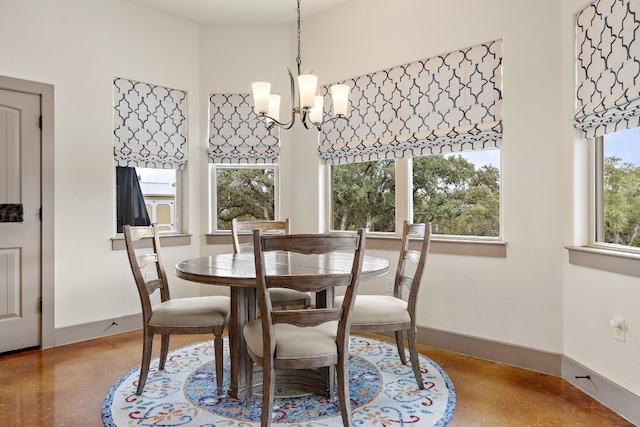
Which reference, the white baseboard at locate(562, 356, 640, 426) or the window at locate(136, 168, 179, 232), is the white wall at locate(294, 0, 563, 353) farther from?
the window at locate(136, 168, 179, 232)

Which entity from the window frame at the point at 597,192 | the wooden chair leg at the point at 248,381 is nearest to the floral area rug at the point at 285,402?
the wooden chair leg at the point at 248,381

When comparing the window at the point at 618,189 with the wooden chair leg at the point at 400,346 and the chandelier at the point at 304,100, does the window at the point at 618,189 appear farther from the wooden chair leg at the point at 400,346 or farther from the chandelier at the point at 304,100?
the chandelier at the point at 304,100

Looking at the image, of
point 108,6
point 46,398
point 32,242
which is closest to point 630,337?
point 46,398

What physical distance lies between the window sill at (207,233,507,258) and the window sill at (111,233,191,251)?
71.5 inches

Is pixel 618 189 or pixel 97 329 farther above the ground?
pixel 618 189

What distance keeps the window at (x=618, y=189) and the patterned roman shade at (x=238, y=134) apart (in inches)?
110

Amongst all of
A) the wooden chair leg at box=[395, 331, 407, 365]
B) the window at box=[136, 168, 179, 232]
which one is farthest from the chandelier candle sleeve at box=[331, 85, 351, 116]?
the window at box=[136, 168, 179, 232]

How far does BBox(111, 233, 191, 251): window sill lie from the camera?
3746 mm

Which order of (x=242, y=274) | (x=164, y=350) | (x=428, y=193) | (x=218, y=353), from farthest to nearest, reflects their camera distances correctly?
(x=428, y=193) < (x=164, y=350) < (x=218, y=353) < (x=242, y=274)

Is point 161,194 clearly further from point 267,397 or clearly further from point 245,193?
point 267,397

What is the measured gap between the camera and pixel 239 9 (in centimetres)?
402

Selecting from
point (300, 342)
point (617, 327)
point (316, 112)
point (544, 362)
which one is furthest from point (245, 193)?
point (617, 327)

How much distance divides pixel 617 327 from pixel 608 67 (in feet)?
4.69

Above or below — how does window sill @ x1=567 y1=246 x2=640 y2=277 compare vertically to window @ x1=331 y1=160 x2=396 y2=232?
below
